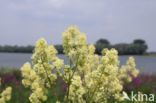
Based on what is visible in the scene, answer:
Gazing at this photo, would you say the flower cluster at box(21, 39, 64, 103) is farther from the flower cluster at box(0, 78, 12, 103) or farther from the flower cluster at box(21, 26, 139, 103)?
the flower cluster at box(0, 78, 12, 103)

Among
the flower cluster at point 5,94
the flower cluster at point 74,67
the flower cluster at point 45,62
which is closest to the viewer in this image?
the flower cluster at point 74,67

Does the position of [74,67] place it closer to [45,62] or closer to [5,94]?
[45,62]

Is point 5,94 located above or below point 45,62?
below

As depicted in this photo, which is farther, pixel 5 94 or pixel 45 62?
pixel 5 94

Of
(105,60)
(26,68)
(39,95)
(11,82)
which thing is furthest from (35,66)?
(11,82)

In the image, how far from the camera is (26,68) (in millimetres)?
4141

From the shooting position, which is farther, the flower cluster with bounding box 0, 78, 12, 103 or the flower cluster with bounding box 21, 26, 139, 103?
the flower cluster with bounding box 0, 78, 12, 103

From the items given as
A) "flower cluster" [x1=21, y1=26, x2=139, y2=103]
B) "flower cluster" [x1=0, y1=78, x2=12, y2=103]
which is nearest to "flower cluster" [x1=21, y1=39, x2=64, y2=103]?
"flower cluster" [x1=21, y1=26, x2=139, y2=103]

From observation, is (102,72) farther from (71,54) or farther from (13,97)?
(13,97)

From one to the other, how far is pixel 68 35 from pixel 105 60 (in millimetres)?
746

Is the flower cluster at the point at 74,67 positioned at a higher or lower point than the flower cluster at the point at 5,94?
higher

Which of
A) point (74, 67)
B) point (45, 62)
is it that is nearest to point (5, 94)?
point (45, 62)

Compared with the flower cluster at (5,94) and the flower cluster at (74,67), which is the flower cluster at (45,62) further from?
the flower cluster at (5,94)

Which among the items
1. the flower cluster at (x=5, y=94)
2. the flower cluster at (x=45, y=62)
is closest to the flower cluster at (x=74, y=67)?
the flower cluster at (x=45, y=62)
